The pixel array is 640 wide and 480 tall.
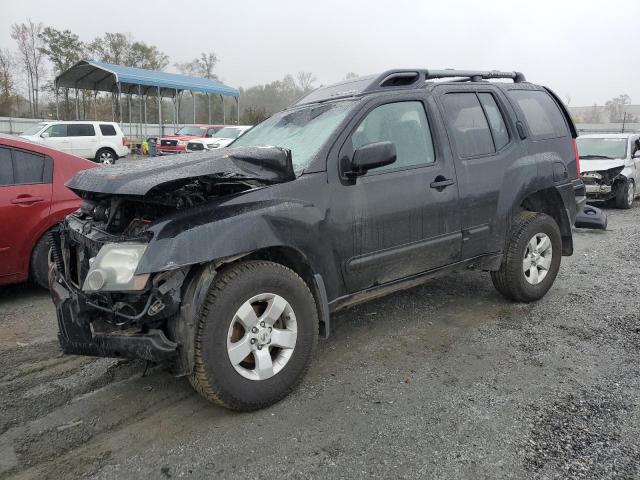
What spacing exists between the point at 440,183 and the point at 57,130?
2024 cm

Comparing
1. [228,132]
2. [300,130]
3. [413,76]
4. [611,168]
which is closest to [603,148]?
[611,168]

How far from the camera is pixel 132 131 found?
33.7 m

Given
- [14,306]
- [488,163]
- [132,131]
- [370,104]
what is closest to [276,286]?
[370,104]

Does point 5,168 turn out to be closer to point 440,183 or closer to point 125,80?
point 440,183

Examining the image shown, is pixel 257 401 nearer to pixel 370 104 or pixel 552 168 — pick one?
pixel 370 104

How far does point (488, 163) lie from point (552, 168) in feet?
2.90

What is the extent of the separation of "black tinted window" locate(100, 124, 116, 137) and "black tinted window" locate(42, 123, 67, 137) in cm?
140

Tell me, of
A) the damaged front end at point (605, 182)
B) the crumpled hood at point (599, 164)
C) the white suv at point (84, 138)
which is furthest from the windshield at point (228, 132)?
the damaged front end at point (605, 182)

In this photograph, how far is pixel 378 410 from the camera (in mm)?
2924

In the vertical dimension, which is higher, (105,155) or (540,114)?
(105,155)

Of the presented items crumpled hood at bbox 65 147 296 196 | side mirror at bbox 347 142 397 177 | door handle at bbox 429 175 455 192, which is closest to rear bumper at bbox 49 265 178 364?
crumpled hood at bbox 65 147 296 196

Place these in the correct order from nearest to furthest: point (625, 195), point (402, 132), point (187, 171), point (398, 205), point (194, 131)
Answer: point (187, 171), point (398, 205), point (402, 132), point (625, 195), point (194, 131)

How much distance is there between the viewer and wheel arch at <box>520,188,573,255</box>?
4.71m

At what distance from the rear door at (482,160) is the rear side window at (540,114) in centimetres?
28
